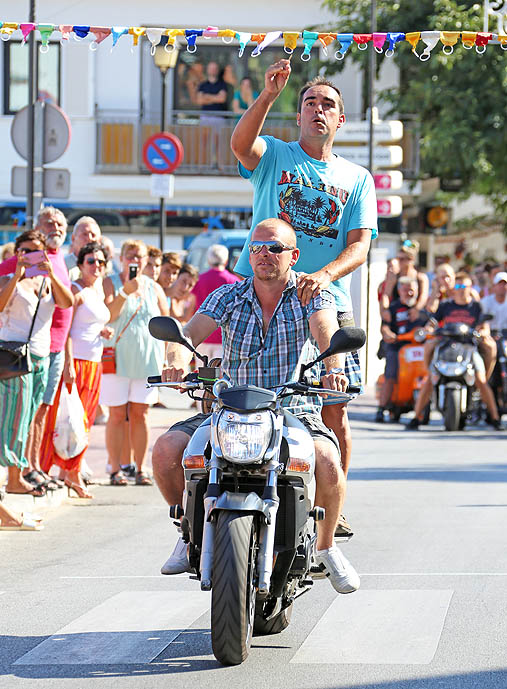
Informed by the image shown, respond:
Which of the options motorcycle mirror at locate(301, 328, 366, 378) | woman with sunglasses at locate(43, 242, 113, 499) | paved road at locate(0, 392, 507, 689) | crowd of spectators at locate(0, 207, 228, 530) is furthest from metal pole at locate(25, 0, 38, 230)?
motorcycle mirror at locate(301, 328, 366, 378)

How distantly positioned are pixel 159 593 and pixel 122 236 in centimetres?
2870

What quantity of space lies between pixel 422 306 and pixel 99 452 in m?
6.64

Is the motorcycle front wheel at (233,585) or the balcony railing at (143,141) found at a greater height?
the balcony railing at (143,141)

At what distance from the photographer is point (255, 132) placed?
7.44 metres

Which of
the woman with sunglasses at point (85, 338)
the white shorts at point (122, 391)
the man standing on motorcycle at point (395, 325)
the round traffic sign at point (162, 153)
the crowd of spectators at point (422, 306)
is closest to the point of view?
the woman with sunglasses at point (85, 338)

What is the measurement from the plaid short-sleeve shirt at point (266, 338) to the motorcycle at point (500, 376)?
42.6ft

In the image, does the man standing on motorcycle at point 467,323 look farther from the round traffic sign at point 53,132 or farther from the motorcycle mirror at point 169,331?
the motorcycle mirror at point 169,331

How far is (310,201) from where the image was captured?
25.4 feet

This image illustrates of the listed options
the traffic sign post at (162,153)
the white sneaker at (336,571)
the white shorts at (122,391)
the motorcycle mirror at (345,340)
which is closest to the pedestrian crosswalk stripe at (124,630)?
the white sneaker at (336,571)

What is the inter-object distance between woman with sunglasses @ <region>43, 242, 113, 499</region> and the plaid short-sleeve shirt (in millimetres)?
4826

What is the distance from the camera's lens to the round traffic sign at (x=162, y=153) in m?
24.6

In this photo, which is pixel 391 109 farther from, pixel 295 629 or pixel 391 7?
pixel 295 629

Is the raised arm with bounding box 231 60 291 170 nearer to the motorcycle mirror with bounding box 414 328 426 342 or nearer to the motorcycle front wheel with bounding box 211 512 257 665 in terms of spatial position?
the motorcycle front wheel with bounding box 211 512 257 665

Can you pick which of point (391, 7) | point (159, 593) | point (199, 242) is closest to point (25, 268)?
point (159, 593)
